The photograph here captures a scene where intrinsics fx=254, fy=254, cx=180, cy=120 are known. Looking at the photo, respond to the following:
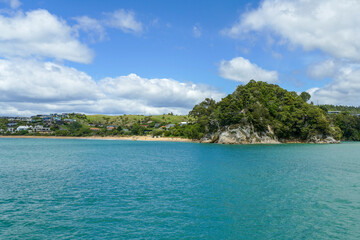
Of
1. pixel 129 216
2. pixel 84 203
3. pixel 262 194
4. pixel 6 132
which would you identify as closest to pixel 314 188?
pixel 262 194

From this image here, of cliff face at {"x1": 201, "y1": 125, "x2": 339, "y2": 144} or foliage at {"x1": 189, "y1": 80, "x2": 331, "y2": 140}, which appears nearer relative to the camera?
foliage at {"x1": 189, "y1": 80, "x2": 331, "y2": 140}

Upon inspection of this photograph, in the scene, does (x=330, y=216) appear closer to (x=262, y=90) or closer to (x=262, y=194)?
(x=262, y=194)

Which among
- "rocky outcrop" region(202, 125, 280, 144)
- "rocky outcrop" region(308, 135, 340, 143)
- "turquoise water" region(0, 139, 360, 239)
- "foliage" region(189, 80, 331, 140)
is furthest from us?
"rocky outcrop" region(308, 135, 340, 143)

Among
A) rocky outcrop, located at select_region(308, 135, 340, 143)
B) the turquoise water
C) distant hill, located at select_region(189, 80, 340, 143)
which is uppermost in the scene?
distant hill, located at select_region(189, 80, 340, 143)

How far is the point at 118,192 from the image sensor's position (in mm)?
25156

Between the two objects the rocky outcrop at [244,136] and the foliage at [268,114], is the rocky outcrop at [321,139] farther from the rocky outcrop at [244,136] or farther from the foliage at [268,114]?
the rocky outcrop at [244,136]

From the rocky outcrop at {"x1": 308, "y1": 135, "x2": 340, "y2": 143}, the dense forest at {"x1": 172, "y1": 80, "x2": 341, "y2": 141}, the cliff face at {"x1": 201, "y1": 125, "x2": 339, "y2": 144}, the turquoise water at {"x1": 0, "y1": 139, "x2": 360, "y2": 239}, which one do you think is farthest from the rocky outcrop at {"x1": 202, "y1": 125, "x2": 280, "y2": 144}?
the turquoise water at {"x1": 0, "y1": 139, "x2": 360, "y2": 239}

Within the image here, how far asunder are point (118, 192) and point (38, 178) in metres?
14.0

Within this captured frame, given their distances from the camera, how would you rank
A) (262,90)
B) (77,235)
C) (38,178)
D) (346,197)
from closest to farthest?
(77,235) < (346,197) < (38,178) < (262,90)

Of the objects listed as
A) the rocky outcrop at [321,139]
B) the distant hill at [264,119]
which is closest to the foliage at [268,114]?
the distant hill at [264,119]

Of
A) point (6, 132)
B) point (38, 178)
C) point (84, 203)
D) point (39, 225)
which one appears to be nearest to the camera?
point (39, 225)

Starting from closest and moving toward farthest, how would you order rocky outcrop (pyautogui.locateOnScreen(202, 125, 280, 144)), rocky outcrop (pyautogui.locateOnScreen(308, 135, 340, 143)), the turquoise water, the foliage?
the turquoise water < the foliage < rocky outcrop (pyautogui.locateOnScreen(202, 125, 280, 144)) < rocky outcrop (pyautogui.locateOnScreen(308, 135, 340, 143))

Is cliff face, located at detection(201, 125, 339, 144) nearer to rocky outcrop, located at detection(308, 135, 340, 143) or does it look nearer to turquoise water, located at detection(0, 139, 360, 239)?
rocky outcrop, located at detection(308, 135, 340, 143)

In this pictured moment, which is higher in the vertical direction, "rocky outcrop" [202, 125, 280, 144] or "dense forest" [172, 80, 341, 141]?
"dense forest" [172, 80, 341, 141]
